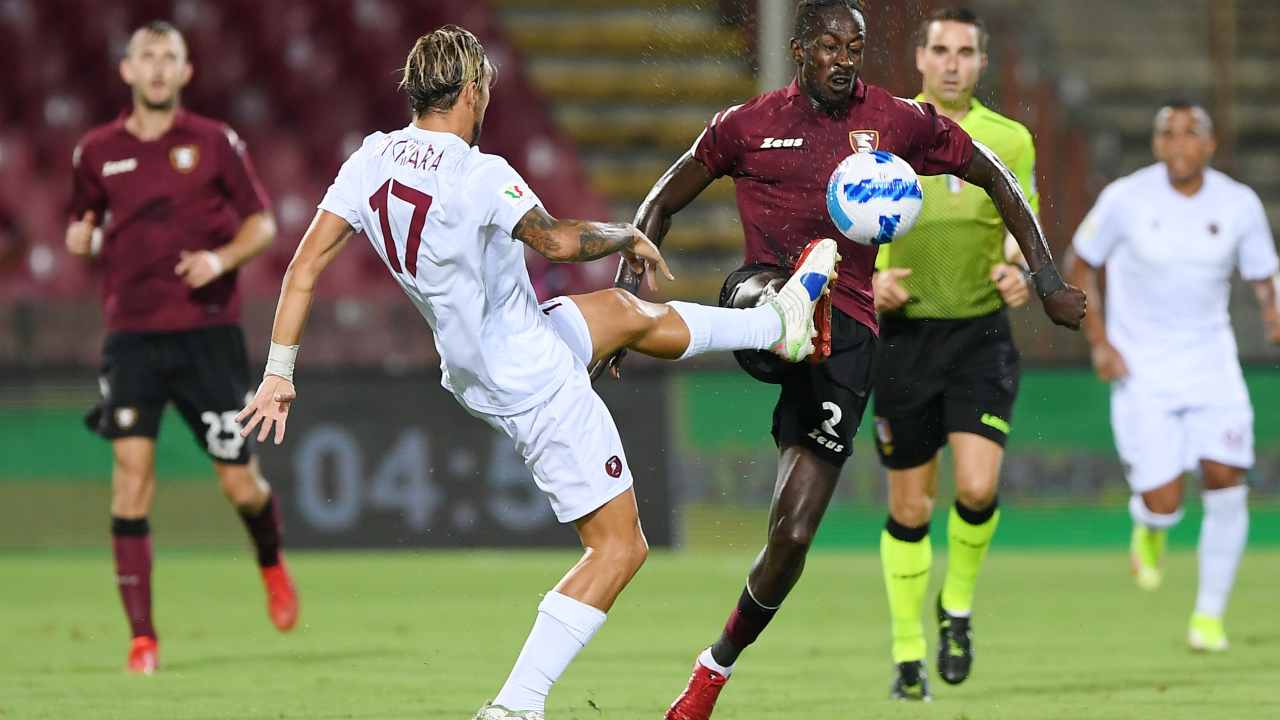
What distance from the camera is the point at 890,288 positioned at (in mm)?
7641

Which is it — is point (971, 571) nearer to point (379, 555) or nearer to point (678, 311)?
point (678, 311)

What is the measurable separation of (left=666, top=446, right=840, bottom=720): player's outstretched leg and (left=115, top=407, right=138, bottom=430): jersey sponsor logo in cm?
335

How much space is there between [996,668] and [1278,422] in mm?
5644

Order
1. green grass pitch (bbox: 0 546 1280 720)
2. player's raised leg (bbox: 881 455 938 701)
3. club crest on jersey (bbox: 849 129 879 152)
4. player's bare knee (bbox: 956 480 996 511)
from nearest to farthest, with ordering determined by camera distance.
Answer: club crest on jersey (bbox: 849 129 879 152)
green grass pitch (bbox: 0 546 1280 720)
player's raised leg (bbox: 881 455 938 701)
player's bare knee (bbox: 956 480 996 511)

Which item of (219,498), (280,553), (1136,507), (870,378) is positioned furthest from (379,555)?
(870,378)

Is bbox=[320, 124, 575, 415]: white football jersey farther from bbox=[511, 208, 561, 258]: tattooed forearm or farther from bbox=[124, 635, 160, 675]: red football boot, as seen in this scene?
bbox=[124, 635, 160, 675]: red football boot

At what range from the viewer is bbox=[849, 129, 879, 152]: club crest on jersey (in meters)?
6.37

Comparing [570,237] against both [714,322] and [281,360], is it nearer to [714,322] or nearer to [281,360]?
[714,322]

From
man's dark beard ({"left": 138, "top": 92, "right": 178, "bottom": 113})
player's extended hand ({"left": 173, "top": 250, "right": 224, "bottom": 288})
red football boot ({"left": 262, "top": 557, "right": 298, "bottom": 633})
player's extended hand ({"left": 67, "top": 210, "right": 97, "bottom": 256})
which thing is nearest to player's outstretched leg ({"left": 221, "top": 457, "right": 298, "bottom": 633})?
red football boot ({"left": 262, "top": 557, "right": 298, "bottom": 633})

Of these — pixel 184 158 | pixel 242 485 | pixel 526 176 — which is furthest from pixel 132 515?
pixel 526 176

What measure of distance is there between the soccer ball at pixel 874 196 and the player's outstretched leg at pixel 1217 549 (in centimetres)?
344

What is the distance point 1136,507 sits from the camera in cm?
1086

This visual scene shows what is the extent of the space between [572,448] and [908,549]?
231 cm

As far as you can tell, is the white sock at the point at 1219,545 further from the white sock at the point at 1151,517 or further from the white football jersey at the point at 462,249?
the white football jersey at the point at 462,249
